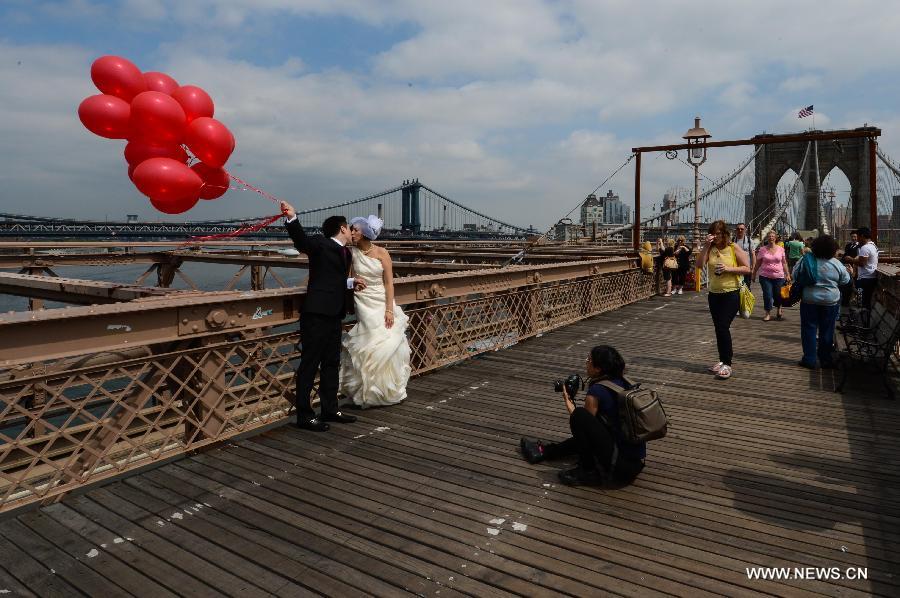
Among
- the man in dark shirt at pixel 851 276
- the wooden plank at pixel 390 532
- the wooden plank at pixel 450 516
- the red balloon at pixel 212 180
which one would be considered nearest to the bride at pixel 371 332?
the red balloon at pixel 212 180

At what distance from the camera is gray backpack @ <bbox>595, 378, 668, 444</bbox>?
126 inches

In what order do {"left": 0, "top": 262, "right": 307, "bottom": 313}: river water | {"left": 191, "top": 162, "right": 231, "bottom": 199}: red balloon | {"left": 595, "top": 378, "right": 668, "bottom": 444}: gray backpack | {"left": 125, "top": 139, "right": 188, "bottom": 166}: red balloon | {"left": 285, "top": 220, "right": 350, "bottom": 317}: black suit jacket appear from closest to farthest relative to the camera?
{"left": 595, "top": 378, "right": 668, "bottom": 444}: gray backpack
{"left": 125, "top": 139, "right": 188, "bottom": 166}: red balloon
{"left": 285, "top": 220, "right": 350, "bottom": 317}: black suit jacket
{"left": 191, "top": 162, "right": 231, "bottom": 199}: red balloon
{"left": 0, "top": 262, "right": 307, "bottom": 313}: river water

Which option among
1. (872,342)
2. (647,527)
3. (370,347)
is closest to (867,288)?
(872,342)

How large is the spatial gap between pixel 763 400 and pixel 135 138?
569 centimetres

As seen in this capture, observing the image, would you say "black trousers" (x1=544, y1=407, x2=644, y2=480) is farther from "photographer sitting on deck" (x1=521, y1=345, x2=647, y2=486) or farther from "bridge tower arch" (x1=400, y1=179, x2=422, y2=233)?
"bridge tower arch" (x1=400, y1=179, x2=422, y2=233)

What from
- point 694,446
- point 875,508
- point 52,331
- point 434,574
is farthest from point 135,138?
point 875,508

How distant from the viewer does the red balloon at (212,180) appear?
4523mm

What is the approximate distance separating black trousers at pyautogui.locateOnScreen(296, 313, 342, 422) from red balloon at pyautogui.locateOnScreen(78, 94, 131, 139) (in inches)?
72.6

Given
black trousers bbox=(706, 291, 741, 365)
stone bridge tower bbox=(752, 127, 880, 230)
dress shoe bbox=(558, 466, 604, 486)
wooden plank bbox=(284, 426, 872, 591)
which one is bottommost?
wooden plank bbox=(284, 426, 872, 591)

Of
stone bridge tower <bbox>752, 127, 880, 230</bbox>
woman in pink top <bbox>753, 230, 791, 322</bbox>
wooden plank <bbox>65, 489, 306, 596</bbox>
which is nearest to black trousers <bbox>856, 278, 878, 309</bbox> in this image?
woman in pink top <bbox>753, 230, 791, 322</bbox>

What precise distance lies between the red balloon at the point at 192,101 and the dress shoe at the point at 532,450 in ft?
11.2

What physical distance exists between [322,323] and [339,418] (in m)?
0.80

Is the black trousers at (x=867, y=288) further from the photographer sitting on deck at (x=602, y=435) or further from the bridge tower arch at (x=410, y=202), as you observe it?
the bridge tower arch at (x=410, y=202)

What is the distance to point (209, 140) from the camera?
4.21 m
